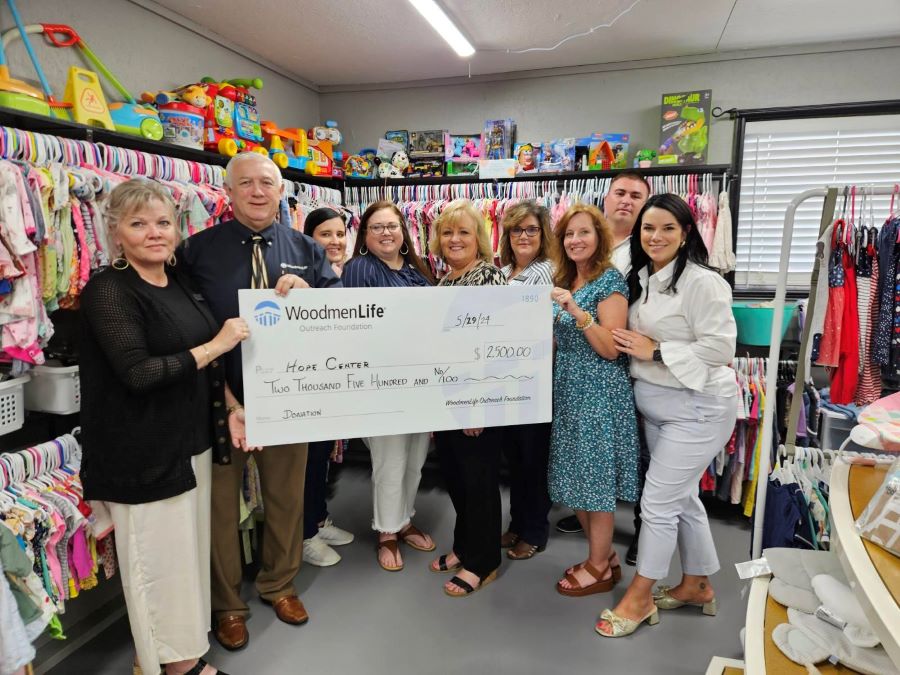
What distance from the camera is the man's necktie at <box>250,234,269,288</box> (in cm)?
207

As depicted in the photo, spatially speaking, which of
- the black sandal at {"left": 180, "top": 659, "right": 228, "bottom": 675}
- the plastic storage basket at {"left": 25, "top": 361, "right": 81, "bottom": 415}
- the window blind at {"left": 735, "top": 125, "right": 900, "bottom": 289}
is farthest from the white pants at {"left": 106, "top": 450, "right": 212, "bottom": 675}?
the window blind at {"left": 735, "top": 125, "right": 900, "bottom": 289}

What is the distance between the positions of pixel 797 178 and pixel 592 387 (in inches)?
115

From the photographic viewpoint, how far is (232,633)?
2178 mm

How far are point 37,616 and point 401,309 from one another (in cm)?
149

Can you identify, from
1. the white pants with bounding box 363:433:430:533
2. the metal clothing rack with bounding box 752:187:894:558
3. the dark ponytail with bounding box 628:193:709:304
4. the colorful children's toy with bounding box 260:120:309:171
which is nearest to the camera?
the metal clothing rack with bounding box 752:187:894:558

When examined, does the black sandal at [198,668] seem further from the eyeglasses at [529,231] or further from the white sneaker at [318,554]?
the eyeglasses at [529,231]

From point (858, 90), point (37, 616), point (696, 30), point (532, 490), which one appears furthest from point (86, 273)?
point (858, 90)

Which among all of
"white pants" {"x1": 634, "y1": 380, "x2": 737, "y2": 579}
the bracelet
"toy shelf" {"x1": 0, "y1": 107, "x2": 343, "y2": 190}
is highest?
"toy shelf" {"x1": 0, "y1": 107, "x2": 343, "y2": 190}

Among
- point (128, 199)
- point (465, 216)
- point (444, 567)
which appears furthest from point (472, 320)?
point (444, 567)

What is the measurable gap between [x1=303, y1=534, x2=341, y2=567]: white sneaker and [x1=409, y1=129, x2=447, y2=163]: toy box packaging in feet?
9.78

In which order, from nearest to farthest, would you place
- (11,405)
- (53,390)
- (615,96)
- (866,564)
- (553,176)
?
(866,564), (11,405), (53,390), (553,176), (615,96)

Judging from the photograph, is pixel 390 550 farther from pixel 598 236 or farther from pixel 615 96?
pixel 615 96

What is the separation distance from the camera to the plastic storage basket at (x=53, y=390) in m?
2.03

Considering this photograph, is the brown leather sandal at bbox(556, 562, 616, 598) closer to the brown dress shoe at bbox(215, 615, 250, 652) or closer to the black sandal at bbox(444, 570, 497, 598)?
the black sandal at bbox(444, 570, 497, 598)
